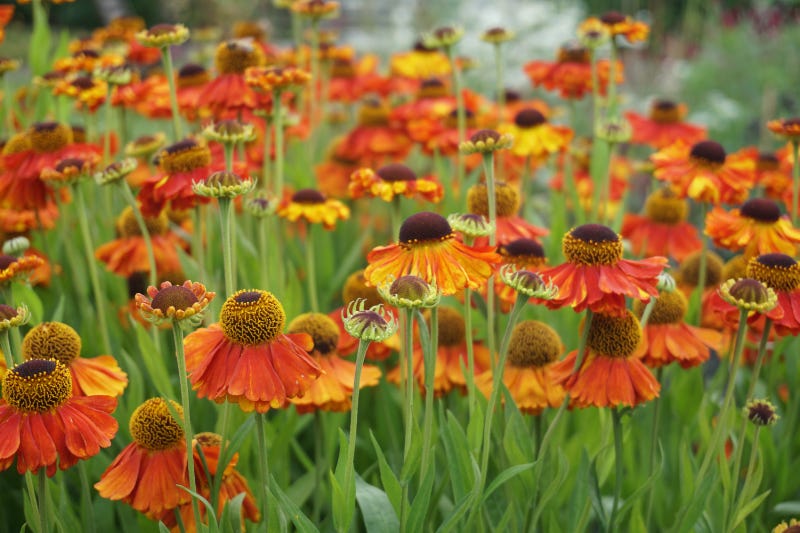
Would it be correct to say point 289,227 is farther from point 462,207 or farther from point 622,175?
point 622,175

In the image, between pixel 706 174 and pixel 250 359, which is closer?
pixel 250 359

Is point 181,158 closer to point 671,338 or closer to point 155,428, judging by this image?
point 155,428

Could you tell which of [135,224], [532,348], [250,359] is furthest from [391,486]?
[135,224]

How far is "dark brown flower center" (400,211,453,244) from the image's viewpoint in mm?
1353

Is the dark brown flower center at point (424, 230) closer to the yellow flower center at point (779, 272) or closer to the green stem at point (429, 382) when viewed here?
the green stem at point (429, 382)

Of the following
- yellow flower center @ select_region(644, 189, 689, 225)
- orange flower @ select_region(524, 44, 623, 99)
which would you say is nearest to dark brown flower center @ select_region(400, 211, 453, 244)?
yellow flower center @ select_region(644, 189, 689, 225)

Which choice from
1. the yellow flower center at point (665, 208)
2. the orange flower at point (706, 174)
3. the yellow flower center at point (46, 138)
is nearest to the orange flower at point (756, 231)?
the orange flower at point (706, 174)

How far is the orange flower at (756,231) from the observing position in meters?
1.75

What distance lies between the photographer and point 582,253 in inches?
54.4

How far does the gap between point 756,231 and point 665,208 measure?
27.9 inches

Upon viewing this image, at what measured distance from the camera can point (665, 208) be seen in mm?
2486

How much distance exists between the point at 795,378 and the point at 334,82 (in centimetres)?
209

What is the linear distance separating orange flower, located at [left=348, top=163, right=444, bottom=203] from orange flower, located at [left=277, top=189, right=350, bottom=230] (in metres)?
0.17

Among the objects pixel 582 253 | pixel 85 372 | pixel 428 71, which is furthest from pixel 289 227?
pixel 582 253
